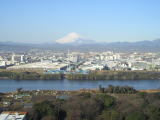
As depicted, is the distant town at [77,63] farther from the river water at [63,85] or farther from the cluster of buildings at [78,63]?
the river water at [63,85]

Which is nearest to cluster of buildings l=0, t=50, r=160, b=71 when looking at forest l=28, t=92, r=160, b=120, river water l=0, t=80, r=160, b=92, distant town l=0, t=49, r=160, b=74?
distant town l=0, t=49, r=160, b=74

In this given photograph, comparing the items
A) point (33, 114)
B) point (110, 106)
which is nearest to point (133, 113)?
point (110, 106)

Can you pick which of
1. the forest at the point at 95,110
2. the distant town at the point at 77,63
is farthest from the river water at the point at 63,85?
the forest at the point at 95,110

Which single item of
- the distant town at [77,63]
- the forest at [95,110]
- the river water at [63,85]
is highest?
the forest at [95,110]

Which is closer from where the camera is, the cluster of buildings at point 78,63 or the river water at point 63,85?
the river water at point 63,85

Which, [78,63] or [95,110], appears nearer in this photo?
[95,110]

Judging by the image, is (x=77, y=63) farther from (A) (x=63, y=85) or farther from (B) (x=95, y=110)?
(B) (x=95, y=110)

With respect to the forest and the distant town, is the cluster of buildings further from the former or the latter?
the forest

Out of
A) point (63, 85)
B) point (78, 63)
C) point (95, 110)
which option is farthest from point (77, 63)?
point (95, 110)

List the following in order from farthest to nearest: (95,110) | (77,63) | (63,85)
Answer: (77,63) < (63,85) < (95,110)

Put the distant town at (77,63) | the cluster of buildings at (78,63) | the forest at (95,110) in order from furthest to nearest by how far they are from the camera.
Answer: the cluster of buildings at (78,63), the distant town at (77,63), the forest at (95,110)

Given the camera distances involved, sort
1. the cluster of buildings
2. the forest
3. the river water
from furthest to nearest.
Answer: the cluster of buildings, the river water, the forest

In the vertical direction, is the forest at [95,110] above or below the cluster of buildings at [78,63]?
above
